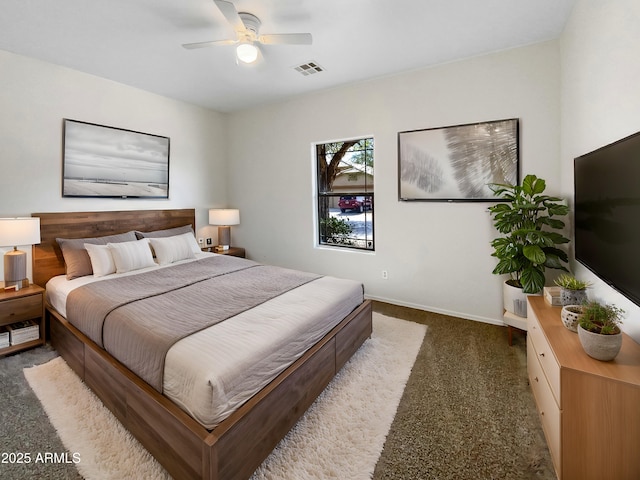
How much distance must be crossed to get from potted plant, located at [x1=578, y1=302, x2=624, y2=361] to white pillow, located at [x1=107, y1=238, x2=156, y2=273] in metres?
3.59

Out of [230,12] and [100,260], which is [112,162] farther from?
[230,12]

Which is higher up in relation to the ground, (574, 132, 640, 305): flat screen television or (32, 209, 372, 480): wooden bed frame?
(574, 132, 640, 305): flat screen television

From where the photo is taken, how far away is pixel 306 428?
1753mm

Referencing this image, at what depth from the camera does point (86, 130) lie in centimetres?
333


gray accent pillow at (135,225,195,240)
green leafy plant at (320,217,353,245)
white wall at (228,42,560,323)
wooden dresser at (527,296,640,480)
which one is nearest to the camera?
wooden dresser at (527,296,640,480)

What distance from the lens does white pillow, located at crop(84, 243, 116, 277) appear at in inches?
115

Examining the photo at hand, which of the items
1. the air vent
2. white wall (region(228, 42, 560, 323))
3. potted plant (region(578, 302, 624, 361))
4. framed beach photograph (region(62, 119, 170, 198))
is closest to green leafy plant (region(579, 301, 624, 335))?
potted plant (region(578, 302, 624, 361))

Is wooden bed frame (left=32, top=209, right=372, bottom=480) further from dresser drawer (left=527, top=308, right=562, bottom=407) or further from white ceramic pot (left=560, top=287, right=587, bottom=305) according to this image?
white ceramic pot (left=560, top=287, right=587, bottom=305)

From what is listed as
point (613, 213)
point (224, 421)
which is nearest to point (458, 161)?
point (613, 213)

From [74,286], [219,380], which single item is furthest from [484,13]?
[74,286]

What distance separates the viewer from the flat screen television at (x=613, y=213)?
4.25 feet

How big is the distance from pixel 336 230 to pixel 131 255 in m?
2.52

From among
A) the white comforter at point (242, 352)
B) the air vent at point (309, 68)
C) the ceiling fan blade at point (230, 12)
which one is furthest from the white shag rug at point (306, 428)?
the air vent at point (309, 68)

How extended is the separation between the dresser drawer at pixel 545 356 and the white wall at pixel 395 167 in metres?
1.23
